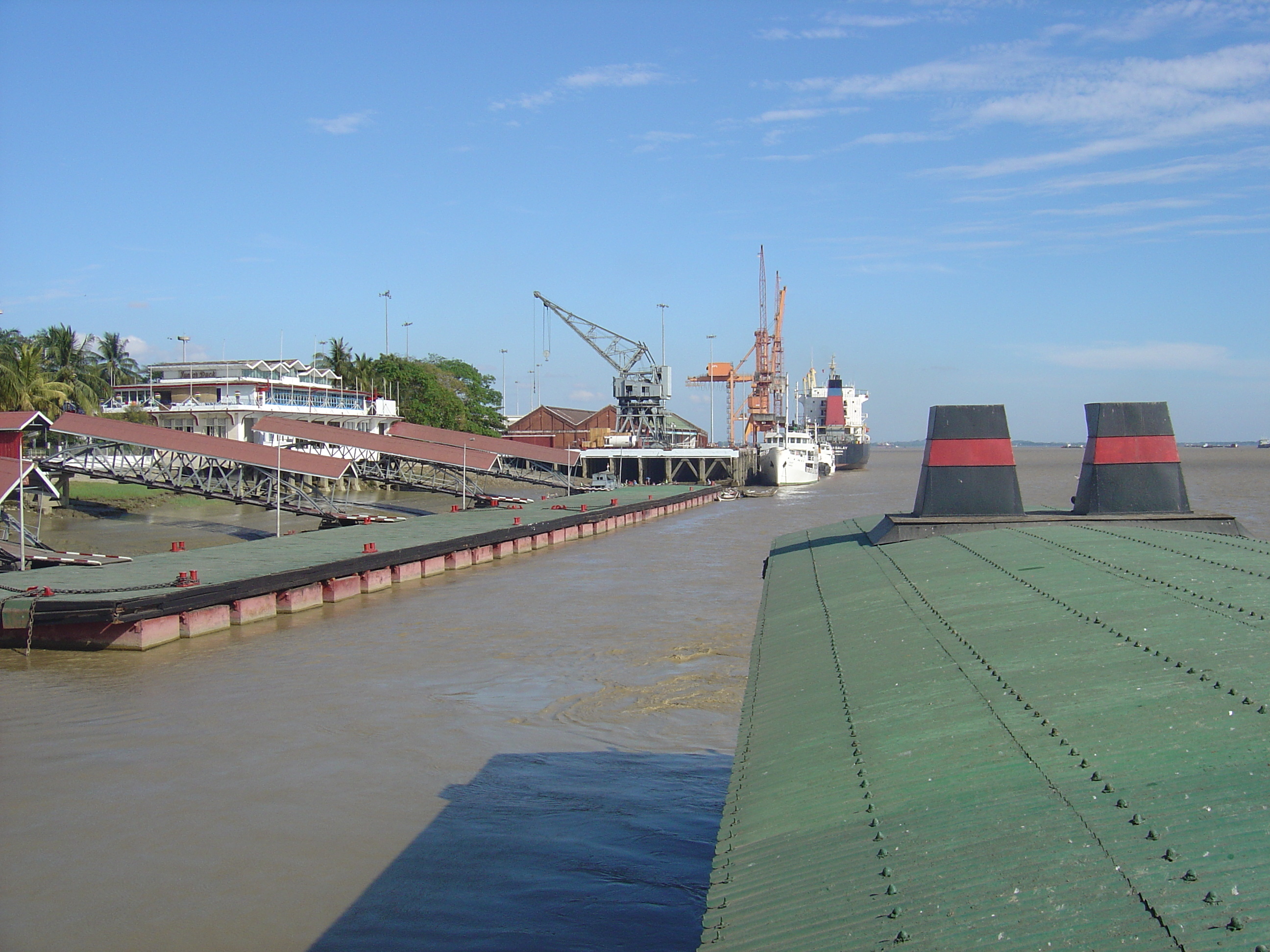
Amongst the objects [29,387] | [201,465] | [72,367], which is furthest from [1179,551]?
[72,367]

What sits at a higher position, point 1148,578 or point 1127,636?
point 1148,578

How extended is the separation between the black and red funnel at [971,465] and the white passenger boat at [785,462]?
74.2 m

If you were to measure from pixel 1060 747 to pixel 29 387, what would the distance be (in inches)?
1802

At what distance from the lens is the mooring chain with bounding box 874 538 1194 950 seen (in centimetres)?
297

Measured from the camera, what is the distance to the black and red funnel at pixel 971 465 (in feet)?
35.5

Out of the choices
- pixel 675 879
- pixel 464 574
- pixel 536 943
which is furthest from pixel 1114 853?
pixel 464 574

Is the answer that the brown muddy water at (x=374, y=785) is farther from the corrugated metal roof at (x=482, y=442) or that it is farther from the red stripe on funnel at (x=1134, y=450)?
the corrugated metal roof at (x=482, y=442)

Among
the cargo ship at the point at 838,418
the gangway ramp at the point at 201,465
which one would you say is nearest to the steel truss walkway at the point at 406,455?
the gangway ramp at the point at 201,465

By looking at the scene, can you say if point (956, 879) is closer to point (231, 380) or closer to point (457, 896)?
point (457, 896)

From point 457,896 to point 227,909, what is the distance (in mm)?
1854

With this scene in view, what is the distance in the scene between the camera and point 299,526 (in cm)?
3906

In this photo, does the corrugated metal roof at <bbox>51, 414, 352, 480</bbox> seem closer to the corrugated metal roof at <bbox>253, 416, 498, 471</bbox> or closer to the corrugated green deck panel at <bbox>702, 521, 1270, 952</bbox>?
the corrugated metal roof at <bbox>253, 416, 498, 471</bbox>

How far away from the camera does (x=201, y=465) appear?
3481 cm

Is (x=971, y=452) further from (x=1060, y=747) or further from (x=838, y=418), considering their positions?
(x=838, y=418)
